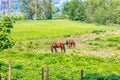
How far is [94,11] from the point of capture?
11881cm

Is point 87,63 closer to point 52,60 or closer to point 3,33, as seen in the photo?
point 52,60

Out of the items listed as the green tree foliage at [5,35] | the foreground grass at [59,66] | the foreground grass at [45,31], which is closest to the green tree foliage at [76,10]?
the foreground grass at [45,31]

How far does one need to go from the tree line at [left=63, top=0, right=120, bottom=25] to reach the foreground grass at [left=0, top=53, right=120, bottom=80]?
72.5m

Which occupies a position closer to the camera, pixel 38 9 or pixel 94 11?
pixel 94 11

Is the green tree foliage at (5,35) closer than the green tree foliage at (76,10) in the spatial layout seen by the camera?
Yes

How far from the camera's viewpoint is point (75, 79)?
23688 mm

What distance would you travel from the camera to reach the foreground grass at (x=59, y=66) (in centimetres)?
2430

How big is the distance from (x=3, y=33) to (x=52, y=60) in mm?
4579

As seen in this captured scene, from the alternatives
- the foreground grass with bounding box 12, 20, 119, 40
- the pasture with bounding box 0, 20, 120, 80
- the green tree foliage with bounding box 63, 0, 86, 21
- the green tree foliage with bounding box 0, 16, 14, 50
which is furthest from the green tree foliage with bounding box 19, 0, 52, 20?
the green tree foliage with bounding box 0, 16, 14, 50

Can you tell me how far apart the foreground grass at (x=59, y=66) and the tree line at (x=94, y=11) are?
72487 mm

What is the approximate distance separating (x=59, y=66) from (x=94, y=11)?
91.0 metres

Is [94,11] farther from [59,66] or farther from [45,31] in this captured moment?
[59,66]

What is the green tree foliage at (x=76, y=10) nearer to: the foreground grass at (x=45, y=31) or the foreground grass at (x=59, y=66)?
the foreground grass at (x=45, y=31)

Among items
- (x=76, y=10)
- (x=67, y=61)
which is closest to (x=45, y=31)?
(x=67, y=61)
